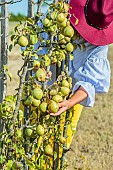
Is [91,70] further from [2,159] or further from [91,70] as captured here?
[2,159]

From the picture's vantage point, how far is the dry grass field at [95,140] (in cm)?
438

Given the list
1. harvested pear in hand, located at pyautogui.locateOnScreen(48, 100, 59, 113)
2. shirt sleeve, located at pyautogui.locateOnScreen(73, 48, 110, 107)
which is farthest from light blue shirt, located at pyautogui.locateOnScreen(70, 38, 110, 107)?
harvested pear in hand, located at pyautogui.locateOnScreen(48, 100, 59, 113)

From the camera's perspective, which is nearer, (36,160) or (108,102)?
(36,160)

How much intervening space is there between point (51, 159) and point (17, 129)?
0.66 metres

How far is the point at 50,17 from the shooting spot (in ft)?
7.25

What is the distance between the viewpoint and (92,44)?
263 cm

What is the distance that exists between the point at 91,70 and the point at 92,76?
28 millimetres

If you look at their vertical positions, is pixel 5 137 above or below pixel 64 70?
below

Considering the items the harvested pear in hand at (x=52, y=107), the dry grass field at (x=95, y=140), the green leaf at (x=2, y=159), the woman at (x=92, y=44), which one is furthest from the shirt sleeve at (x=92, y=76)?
the dry grass field at (x=95, y=140)

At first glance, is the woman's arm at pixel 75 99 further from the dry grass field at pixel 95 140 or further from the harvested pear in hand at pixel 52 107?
the dry grass field at pixel 95 140

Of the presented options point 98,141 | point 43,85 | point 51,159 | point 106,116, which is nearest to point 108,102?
point 106,116

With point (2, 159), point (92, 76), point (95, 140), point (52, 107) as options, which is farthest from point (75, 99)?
point (95, 140)

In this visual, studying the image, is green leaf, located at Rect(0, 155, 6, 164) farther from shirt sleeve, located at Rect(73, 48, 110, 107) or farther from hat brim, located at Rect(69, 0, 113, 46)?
hat brim, located at Rect(69, 0, 113, 46)

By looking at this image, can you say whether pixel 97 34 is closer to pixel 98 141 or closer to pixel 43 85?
pixel 43 85
